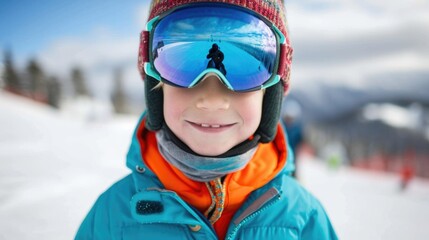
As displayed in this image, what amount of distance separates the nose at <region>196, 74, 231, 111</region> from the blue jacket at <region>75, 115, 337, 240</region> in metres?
0.42

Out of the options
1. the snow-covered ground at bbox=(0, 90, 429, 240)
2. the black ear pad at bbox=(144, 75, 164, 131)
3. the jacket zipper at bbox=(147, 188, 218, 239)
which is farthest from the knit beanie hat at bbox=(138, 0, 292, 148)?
the snow-covered ground at bbox=(0, 90, 429, 240)

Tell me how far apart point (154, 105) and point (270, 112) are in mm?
564

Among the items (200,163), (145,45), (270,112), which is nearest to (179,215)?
(200,163)

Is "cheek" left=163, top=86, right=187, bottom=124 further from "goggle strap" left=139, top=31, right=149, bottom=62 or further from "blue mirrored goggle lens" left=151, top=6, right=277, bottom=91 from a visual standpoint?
"goggle strap" left=139, top=31, right=149, bottom=62

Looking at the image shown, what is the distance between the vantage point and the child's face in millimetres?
1185

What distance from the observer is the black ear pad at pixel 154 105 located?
1.42m

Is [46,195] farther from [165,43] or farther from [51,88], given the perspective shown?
→ [51,88]

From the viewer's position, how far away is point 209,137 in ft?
4.00

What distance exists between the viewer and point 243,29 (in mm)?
1216

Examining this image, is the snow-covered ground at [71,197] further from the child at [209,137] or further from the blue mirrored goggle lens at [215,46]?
the blue mirrored goggle lens at [215,46]

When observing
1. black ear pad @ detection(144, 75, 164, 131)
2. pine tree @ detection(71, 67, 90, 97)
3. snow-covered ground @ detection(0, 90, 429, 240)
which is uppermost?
black ear pad @ detection(144, 75, 164, 131)

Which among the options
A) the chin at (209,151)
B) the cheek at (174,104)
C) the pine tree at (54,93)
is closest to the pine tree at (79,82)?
the pine tree at (54,93)

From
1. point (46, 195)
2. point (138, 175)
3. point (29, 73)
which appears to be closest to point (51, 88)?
point (29, 73)

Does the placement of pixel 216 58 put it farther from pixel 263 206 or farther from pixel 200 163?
pixel 263 206
